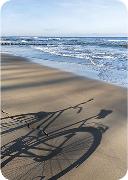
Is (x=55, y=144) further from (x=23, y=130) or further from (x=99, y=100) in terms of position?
(x=99, y=100)

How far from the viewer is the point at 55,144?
7.07 meters

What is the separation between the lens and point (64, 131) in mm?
7938

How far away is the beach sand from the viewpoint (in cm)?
602

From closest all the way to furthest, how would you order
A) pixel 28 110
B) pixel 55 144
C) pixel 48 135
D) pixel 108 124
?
pixel 55 144, pixel 48 135, pixel 108 124, pixel 28 110

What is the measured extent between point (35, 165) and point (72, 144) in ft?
4.41

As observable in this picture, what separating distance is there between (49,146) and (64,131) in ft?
3.52

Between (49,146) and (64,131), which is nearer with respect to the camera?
(49,146)

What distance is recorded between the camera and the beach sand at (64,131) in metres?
6.02

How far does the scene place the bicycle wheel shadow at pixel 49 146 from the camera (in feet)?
19.7

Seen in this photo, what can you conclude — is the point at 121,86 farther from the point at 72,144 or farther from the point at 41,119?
the point at 72,144

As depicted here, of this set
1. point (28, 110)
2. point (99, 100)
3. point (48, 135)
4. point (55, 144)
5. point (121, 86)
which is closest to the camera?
point (55, 144)

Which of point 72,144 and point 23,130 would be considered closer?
point 72,144

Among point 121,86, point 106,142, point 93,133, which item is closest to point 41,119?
point 93,133

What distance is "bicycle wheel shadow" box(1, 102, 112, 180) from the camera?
5.99m
